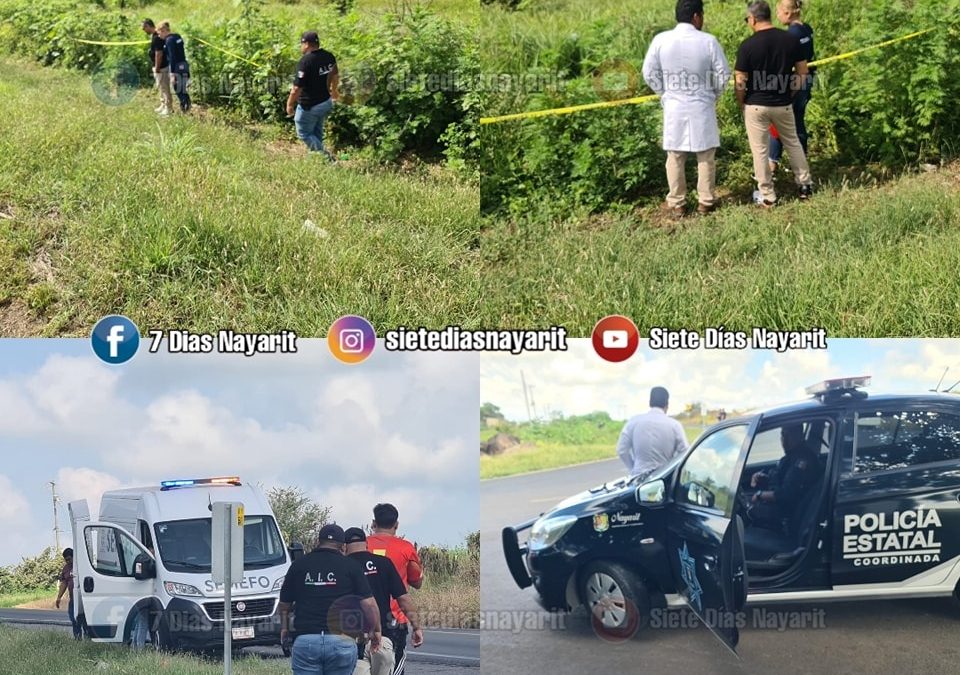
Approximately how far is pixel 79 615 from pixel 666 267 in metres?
5.07

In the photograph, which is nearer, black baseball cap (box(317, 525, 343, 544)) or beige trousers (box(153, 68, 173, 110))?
black baseball cap (box(317, 525, 343, 544))

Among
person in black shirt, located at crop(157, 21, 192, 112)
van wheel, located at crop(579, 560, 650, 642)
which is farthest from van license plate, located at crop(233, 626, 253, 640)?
person in black shirt, located at crop(157, 21, 192, 112)

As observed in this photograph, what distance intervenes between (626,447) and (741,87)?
162 inches

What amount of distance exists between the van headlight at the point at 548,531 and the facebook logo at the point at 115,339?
2.99m

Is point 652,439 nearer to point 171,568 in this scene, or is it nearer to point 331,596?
point 331,596

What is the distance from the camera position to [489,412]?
613 cm

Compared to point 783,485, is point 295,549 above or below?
below

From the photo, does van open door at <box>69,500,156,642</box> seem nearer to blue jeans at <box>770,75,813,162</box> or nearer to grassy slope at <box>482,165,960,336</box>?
grassy slope at <box>482,165,960,336</box>

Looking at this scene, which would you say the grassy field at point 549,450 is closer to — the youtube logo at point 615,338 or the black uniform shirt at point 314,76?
the youtube logo at point 615,338

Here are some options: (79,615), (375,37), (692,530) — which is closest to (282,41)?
(375,37)

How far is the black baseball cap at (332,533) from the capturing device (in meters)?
6.20

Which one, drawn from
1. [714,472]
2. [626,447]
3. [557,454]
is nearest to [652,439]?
[626,447]

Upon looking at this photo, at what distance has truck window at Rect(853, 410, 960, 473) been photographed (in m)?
5.76

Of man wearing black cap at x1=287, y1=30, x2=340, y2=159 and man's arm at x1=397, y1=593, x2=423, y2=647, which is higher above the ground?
man wearing black cap at x1=287, y1=30, x2=340, y2=159
